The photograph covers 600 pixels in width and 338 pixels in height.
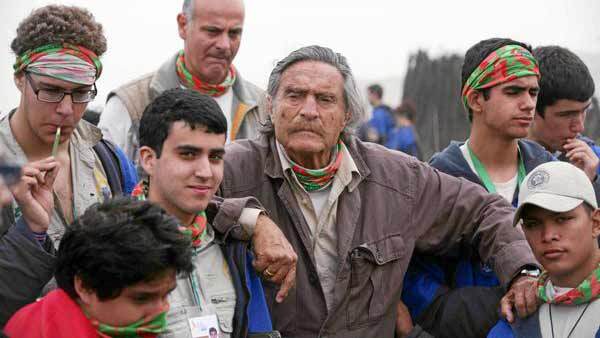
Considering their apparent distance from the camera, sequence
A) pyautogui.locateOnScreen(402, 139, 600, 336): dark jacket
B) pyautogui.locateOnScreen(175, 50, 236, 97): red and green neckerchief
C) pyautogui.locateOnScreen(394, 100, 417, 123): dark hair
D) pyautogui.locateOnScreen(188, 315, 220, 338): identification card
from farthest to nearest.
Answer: pyautogui.locateOnScreen(394, 100, 417, 123): dark hair < pyautogui.locateOnScreen(175, 50, 236, 97): red and green neckerchief < pyautogui.locateOnScreen(402, 139, 600, 336): dark jacket < pyautogui.locateOnScreen(188, 315, 220, 338): identification card

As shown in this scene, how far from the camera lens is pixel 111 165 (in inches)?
189

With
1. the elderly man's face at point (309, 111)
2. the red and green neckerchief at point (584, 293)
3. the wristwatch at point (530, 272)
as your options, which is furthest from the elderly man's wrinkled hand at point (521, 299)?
the elderly man's face at point (309, 111)

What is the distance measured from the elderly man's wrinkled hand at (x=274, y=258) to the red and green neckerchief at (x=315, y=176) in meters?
0.62

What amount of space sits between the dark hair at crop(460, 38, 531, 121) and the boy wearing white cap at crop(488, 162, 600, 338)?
115 centimetres

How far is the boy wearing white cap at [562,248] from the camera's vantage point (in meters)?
4.34

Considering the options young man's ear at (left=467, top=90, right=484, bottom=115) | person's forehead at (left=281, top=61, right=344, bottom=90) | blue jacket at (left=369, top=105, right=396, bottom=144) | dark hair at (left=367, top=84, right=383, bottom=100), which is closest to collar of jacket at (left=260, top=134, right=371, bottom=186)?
person's forehead at (left=281, top=61, right=344, bottom=90)

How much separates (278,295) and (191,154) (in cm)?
74

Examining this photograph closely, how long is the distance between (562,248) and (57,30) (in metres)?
2.55

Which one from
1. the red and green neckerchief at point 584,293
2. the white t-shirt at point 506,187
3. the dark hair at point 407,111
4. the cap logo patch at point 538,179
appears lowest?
the dark hair at point 407,111

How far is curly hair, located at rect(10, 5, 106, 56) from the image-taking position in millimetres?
4574

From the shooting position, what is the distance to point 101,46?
4734 millimetres

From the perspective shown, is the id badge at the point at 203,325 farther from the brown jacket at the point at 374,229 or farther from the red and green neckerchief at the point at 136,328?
the brown jacket at the point at 374,229

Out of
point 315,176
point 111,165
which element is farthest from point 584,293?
point 111,165

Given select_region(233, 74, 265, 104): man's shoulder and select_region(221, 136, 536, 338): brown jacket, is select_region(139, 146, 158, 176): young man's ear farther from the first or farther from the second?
select_region(233, 74, 265, 104): man's shoulder
